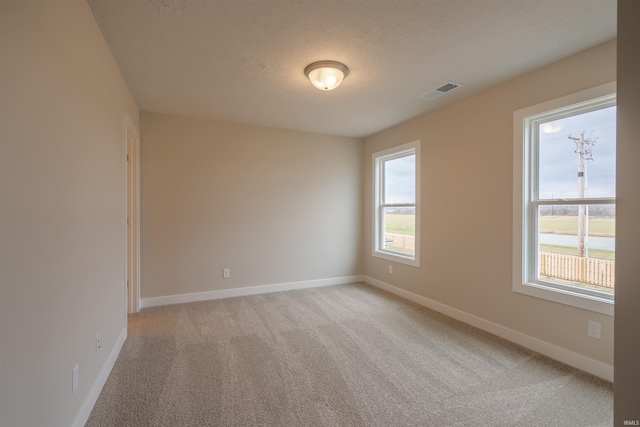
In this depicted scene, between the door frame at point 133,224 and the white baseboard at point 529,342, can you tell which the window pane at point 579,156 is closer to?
the white baseboard at point 529,342

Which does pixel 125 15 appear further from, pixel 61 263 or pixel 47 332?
pixel 47 332

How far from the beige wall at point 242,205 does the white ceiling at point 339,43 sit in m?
0.89

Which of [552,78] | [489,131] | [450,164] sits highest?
[552,78]

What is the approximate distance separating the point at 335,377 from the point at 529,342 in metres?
1.88

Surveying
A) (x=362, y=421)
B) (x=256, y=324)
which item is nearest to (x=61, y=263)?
(x=362, y=421)

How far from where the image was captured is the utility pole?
7.81ft

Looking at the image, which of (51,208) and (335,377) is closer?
(51,208)

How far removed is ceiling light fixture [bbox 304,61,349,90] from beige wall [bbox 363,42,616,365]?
1.62 meters

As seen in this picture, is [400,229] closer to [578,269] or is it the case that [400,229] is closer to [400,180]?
[400,180]

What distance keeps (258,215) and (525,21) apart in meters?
3.62

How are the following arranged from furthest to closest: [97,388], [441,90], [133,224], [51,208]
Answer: [133,224] → [441,90] → [97,388] → [51,208]

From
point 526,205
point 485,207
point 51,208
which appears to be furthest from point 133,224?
point 526,205

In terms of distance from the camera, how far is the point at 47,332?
131 centimetres

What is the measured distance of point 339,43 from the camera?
7.19 feet
